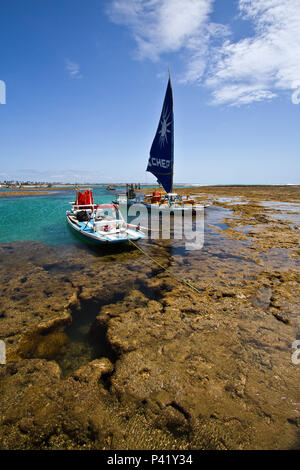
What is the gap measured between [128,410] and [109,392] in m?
0.52

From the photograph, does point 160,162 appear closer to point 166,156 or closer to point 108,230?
point 166,156

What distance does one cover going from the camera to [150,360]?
4160mm

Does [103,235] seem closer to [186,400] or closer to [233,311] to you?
[233,311]

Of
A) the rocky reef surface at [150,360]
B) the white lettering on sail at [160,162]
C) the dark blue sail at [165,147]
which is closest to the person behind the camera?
the rocky reef surface at [150,360]

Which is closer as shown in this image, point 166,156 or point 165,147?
point 165,147

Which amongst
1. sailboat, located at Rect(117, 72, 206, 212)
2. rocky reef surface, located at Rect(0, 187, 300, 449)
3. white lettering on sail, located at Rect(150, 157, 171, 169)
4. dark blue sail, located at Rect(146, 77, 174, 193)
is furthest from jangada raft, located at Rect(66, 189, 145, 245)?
white lettering on sail, located at Rect(150, 157, 171, 169)

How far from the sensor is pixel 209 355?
4281mm

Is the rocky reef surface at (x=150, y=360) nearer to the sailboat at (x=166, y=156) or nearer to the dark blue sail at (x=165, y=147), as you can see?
the sailboat at (x=166, y=156)

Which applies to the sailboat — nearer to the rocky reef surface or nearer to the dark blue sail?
the dark blue sail

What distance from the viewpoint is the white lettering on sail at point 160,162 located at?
833 inches

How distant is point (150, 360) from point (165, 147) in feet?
68.0

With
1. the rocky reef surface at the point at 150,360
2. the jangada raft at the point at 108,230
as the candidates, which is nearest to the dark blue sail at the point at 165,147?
the jangada raft at the point at 108,230

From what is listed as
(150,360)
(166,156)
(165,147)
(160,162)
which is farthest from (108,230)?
(165,147)

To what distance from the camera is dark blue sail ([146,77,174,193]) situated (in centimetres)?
2020
